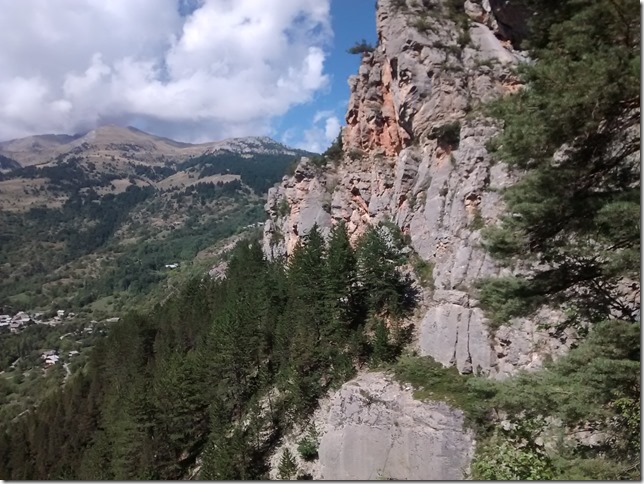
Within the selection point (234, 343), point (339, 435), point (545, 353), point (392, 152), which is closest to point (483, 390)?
point (545, 353)

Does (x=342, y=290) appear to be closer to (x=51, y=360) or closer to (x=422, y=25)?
(x=422, y=25)

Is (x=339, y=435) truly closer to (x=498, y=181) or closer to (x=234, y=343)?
(x=234, y=343)

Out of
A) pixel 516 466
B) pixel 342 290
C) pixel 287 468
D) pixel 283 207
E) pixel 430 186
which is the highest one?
pixel 283 207

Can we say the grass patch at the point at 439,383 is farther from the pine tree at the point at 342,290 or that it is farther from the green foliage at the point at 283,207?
the green foliage at the point at 283,207

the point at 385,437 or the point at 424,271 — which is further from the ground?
the point at 424,271

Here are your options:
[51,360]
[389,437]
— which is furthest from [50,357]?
[389,437]

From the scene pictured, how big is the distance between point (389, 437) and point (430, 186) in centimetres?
2198

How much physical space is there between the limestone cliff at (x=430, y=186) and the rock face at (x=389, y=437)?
0.08 meters

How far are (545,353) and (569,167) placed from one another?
744 inches

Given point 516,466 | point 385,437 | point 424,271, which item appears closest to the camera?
point 516,466

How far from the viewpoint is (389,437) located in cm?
2875

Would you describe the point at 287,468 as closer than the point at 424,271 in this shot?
Yes

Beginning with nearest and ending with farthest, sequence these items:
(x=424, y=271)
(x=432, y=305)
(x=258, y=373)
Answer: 1. (x=432, y=305)
2. (x=424, y=271)
3. (x=258, y=373)

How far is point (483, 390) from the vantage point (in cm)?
1091
